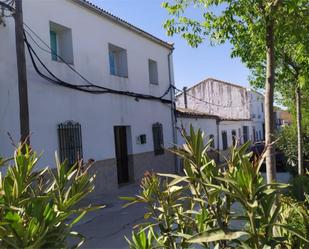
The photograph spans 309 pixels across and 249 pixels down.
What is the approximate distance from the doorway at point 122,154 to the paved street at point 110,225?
9.55 ft

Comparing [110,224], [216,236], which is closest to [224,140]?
[110,224]

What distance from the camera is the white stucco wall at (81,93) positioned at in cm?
1065

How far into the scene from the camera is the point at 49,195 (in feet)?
8.28

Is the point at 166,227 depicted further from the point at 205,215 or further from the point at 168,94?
the point at 168,94

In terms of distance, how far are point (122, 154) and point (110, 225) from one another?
22.5 ft

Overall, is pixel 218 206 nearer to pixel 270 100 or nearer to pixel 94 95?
pixel 270 100

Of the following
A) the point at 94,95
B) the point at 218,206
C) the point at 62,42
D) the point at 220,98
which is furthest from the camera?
the point at 220,98

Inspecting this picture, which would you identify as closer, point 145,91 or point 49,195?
point 49,195

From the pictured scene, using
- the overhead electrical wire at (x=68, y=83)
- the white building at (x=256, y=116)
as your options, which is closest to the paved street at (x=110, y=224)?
the overhead electrical wire at (x=68, y=83)

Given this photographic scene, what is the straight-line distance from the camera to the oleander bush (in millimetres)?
2455

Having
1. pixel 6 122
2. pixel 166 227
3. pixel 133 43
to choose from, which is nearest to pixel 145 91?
pixel 133 43

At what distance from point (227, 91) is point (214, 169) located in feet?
137

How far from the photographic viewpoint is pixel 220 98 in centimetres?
4356

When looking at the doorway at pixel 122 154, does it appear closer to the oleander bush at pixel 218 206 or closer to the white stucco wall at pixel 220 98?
the oleander bush at pixel 218 206
